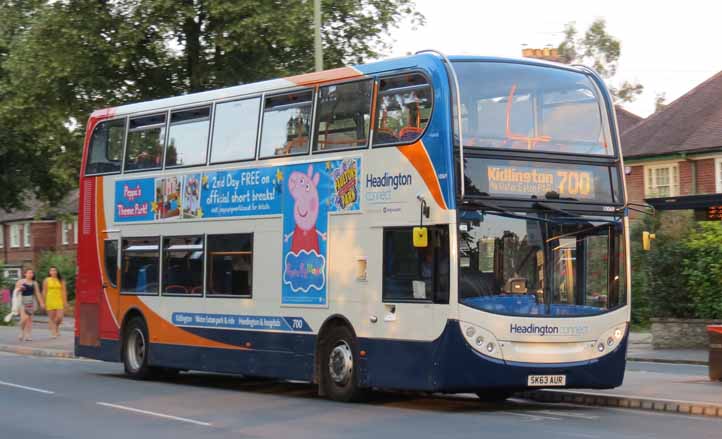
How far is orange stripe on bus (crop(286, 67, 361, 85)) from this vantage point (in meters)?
16.6

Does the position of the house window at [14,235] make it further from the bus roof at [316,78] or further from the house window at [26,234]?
the bus roof at [316,78]

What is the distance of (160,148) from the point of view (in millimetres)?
20719

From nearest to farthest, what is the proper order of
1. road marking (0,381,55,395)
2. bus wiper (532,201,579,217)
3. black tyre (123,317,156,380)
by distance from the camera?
bus wiper (532,201,579,217) → road marking (0,381,55,395) → black tyre (123,317,156,380)

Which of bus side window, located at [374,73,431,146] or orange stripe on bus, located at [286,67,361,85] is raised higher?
orange stripe on bus, located at [286,67,361,85]

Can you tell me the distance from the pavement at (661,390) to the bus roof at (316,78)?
4.24 meters

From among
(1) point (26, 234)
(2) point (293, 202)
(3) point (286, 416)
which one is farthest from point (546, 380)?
(1) point (26, 234)

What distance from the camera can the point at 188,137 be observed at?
20.0 meters

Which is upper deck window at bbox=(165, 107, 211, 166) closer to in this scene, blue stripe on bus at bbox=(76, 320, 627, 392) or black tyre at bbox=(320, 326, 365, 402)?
blue stripe on bus at bbox=(76, 320, 627, 392)

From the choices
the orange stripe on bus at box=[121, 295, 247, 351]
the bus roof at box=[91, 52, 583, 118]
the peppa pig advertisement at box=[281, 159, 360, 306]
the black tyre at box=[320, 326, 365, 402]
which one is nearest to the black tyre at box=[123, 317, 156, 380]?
the orange stripe on bus at box=[121, 295, 247, 351]

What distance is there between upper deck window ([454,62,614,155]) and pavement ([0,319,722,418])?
313 cm

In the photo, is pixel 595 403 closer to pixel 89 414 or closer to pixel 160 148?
pixel 89 414

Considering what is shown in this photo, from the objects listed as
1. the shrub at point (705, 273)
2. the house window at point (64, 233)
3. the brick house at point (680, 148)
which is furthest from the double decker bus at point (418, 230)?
the house window at point (64, 233)

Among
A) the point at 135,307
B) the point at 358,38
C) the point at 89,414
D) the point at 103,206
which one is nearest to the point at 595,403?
the point at 89,414

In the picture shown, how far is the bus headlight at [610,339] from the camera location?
50.5 ft
